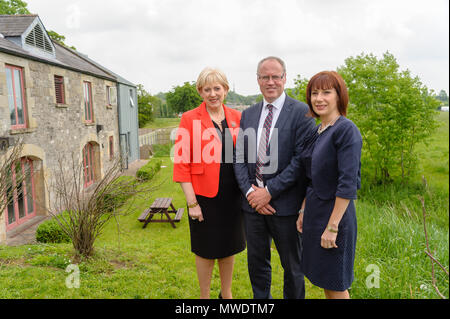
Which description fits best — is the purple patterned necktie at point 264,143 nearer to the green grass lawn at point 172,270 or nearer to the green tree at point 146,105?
the green grass lawn at point 172,270

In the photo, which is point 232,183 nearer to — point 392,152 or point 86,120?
point 86,120

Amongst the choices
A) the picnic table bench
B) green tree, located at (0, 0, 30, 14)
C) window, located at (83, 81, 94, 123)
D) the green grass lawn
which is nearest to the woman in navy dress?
the green grass lawn

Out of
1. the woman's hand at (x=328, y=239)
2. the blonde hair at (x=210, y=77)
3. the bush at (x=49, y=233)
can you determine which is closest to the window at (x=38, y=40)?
the bush at (x=49, y=233)

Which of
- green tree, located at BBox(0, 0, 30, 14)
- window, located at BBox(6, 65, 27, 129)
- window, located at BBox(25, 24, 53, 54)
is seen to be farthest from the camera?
window, located at BBox(6, 65, 27, 129)

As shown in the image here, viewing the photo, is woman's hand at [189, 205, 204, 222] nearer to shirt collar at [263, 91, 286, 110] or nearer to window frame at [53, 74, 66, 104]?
shirt collar at [263, 91, 286, 110]

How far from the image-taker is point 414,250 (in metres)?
3.28

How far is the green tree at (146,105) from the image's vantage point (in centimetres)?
478

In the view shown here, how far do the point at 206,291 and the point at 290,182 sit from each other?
42.4 inches

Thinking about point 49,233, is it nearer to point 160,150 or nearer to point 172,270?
point 172,270

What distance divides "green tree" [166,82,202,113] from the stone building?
100 cm

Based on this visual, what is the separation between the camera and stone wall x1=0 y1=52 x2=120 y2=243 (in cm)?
452

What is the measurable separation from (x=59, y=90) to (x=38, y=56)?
121 cm

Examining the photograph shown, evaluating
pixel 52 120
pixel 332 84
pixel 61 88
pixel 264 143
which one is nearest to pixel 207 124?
pixel 264 143
